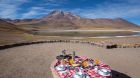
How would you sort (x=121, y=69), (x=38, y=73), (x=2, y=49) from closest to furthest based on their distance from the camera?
1. (x=38, y=73)
2. (x=121, y=69)
3. (x=2, y=49)

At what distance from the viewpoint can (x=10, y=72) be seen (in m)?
17.1

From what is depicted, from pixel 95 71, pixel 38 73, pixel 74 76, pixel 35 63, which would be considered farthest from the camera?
pixel 35 63

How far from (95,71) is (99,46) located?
1876 centimetres

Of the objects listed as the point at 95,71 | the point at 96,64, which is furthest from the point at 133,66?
the point at 95,71

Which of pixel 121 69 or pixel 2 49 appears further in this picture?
pixel 2 49

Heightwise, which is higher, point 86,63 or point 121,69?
point 86,63

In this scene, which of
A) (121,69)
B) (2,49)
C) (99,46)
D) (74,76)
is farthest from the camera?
(99,46)

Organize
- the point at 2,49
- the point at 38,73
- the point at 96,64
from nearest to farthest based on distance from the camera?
the point at 96,64 < the point at 38,73 < the point at 2,49

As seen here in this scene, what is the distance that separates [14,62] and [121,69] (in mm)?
11611

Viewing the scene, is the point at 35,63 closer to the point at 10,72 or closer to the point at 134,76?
the point at 10,72

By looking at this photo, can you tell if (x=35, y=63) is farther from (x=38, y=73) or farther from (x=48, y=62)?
(x=38, y=73)

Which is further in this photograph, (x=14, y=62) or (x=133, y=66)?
(x=14, y=62)

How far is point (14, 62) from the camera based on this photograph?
68.4 feet

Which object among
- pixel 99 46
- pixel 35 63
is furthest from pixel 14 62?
pixel 99 46
